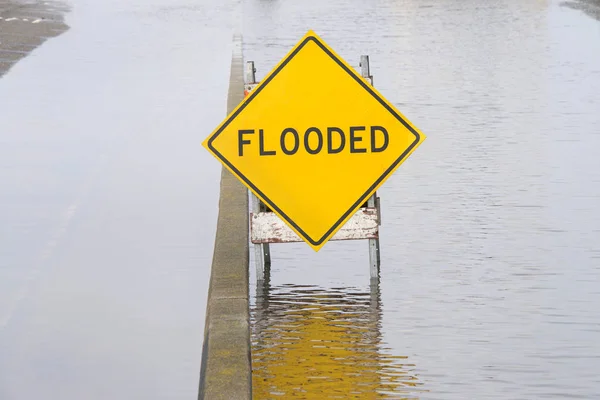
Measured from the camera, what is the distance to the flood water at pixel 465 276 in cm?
685

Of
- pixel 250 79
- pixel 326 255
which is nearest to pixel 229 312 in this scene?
pixel 250 79

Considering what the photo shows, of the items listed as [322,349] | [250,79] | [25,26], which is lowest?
[322,349]

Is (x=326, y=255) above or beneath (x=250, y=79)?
beneath

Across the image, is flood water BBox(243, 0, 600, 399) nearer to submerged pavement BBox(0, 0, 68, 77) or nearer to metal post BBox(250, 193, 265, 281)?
metal post BBox(250, 193, 265, 281)

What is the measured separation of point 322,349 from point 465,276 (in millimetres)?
1758

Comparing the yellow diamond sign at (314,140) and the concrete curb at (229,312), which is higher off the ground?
the yellow diamond sign at (314,140)

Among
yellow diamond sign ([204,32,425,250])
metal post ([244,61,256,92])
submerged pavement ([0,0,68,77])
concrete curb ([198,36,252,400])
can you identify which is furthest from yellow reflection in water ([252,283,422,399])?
submerged pavement ([0,0,68,77])

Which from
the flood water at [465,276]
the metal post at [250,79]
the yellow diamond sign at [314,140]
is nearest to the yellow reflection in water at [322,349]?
the flood water at [465,276]

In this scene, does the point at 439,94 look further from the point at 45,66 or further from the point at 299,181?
the point at 299,181

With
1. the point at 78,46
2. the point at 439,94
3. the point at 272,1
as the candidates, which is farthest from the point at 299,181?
the point at 272,1

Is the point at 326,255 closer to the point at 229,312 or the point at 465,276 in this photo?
the point at 465,276

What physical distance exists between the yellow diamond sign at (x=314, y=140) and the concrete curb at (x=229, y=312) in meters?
0.57

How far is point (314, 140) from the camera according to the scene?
8.16m

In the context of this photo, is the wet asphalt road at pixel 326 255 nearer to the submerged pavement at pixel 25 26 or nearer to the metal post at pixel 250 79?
the metal post at pixel 250 79
